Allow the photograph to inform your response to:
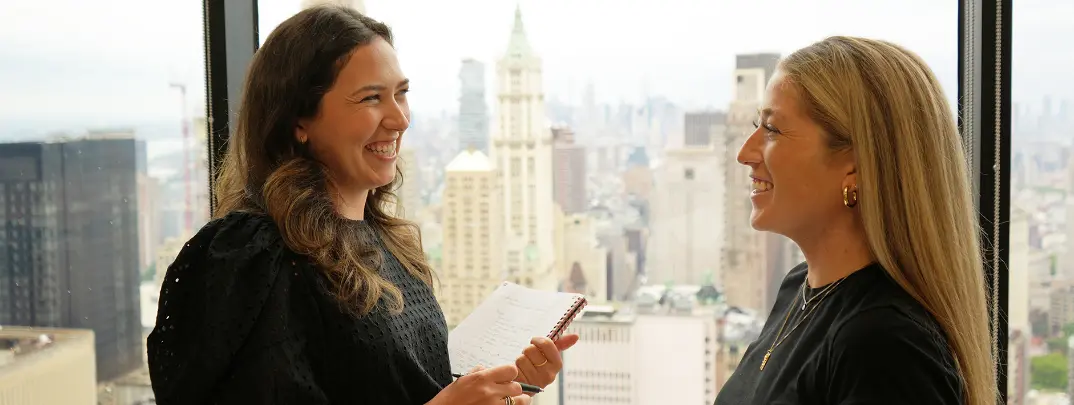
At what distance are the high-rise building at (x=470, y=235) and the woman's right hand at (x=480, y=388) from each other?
2.84 ft

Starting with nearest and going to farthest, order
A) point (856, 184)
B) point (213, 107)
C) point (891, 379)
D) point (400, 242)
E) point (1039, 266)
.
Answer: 1. point (891, 379)
2. point (856, 184)
3. point (400, 242)
4. point (1039, 266)
5. point (213, 107)

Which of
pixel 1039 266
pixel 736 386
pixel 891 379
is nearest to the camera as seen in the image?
pixel 891 379

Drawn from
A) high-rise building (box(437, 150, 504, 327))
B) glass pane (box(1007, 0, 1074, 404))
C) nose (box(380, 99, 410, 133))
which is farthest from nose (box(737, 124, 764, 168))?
high-rise building (box(437, 150, 504, 327))

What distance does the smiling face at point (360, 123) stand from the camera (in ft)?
5.16

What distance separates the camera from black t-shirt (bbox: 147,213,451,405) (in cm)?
138

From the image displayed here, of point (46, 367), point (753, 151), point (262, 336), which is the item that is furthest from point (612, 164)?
point (46, 367)

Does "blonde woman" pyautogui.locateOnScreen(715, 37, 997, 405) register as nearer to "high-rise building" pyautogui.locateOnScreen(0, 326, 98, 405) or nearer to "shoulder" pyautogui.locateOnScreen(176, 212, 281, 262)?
"shoulder" pyautogui.locateOnScreen(176, 212, 281, 262)

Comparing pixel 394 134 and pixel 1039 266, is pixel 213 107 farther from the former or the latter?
pixel 1039 266

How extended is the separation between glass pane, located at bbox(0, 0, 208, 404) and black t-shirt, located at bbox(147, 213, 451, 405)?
3.27ft

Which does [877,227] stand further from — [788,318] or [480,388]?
[480,388]

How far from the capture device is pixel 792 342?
4.80ft

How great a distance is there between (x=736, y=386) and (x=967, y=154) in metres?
0.75

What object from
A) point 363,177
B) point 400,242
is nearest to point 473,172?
point 400,242

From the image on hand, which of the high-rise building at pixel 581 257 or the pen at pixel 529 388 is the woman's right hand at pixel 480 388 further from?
the high-rise building at pixel 581 257
